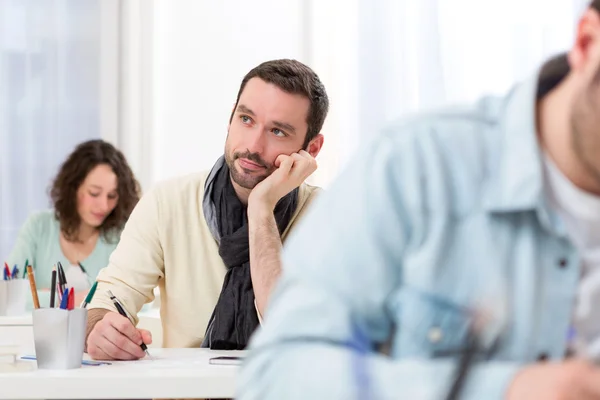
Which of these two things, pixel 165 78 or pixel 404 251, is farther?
pixel 165 78

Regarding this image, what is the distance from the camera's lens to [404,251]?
857 millimetres

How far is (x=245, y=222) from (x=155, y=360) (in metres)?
0.56

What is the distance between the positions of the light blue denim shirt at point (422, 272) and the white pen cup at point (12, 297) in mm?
2156

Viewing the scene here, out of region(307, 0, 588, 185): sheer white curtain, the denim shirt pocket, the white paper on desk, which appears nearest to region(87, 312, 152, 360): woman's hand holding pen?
the white paper on desk

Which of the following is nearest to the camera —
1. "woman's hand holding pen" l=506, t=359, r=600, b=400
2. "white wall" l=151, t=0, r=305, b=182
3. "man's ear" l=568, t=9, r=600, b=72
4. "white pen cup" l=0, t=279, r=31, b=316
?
"woman's hand holding pen" l=506, t=359, r=600, b=400

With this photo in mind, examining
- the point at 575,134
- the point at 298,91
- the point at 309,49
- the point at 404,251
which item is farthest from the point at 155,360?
the point at 309,49

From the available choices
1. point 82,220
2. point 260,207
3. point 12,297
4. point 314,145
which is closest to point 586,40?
point 260,207

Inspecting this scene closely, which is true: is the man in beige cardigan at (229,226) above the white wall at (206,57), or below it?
below

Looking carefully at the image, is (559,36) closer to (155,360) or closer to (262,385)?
(155,360)

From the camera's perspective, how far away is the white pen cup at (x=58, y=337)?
145 centimetres

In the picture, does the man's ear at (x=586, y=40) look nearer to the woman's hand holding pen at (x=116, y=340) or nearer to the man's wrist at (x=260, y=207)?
the woman's hand holding pen at (x=116, y=340)

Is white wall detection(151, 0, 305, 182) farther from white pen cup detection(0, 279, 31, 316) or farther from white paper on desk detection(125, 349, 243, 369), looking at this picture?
white paper on desk detection(125, 349, 243, 369)

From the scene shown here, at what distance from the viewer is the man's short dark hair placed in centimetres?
202

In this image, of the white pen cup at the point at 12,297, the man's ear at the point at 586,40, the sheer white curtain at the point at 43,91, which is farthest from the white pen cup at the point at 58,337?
the sheer white curtain at the point at 43,91
